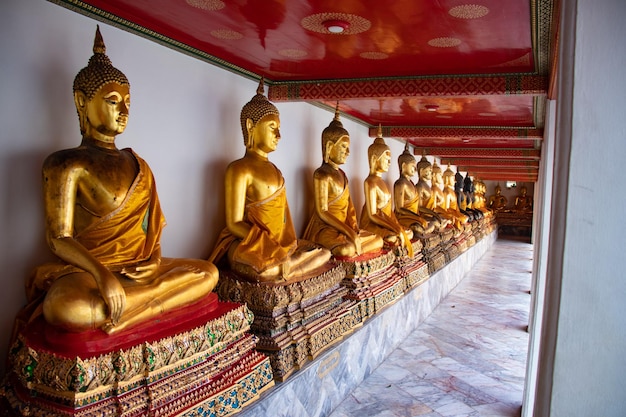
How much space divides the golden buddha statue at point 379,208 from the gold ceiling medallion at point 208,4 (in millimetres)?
3807

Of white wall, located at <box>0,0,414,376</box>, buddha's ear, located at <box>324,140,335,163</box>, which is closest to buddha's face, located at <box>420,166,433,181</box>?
buddha's ear, located at <box>324,140,335,163</box>

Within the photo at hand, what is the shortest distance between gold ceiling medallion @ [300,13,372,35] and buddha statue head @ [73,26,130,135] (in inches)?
48.2

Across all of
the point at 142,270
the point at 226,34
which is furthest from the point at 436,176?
the point at 142,270

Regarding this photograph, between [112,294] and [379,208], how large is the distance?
182 inches

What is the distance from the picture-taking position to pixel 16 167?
277 centimetres

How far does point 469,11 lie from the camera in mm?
2885

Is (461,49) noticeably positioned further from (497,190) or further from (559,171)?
(497,190)

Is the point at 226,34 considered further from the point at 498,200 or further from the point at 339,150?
the point at 498,200

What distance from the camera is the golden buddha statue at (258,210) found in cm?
393

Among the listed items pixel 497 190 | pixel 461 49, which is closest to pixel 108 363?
pixel 461 49

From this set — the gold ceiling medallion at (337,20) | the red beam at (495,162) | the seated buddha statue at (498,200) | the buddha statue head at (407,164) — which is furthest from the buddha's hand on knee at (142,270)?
the seated buddha statue at (498,200)

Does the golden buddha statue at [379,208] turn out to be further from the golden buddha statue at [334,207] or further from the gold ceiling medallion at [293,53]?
the gold ceiling medallion at [293,53]

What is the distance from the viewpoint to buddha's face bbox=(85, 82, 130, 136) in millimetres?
2811

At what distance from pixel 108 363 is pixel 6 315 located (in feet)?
2.94
